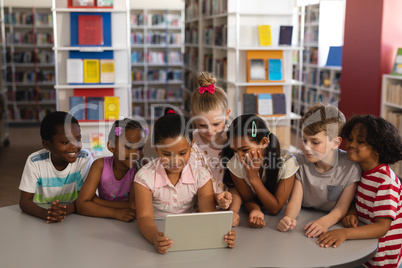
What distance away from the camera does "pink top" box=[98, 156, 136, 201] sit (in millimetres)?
1719

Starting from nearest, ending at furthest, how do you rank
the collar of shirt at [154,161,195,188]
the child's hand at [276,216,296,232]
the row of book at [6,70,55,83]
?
the child's hand at [276,216,296,232] → the collar of shirt at [154,161,195,188] → the row of book at [6,70,55,83]

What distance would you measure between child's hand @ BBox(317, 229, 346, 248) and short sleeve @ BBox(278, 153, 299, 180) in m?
0.31

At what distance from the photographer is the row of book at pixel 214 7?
489 centimetres

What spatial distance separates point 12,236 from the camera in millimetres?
1428

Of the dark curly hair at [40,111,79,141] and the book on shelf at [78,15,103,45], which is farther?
the book on shelf at [78,15,103,45]

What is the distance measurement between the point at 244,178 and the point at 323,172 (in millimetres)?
301

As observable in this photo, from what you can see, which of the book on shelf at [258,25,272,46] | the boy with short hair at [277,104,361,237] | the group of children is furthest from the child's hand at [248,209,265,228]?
the book on shelf at [258,25,272,46]

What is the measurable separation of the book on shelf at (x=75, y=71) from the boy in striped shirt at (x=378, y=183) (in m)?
3.24

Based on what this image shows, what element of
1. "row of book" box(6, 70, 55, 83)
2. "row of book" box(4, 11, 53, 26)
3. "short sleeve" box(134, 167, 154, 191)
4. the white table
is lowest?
the white table

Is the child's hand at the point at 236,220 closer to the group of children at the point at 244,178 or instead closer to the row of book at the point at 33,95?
the group of children at the point at 244,178

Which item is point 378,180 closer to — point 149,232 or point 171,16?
point 149,232

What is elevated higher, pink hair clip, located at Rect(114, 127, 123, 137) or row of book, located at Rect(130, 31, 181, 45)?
row of book, located at Rect(130, 31, 181, 45)

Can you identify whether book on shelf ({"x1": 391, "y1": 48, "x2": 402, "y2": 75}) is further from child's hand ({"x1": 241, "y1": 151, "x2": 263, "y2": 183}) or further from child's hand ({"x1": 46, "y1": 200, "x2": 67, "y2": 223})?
child's hand ({"x1": 46, "y1": 200, "x2": 67, "y2": 223})

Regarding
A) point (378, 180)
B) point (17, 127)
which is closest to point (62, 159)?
Result: point (378, 180)
